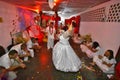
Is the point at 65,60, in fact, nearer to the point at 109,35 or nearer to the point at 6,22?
the point at 109,35

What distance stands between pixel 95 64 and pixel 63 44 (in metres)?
1.28

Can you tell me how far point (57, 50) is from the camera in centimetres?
459

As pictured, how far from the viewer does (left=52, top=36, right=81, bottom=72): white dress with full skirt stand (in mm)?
4230

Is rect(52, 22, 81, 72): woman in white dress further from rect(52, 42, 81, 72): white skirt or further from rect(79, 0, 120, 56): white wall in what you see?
rect(79, 0, 120, 56): white wall

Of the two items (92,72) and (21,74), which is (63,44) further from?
(21,74)

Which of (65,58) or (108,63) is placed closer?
(108,63)

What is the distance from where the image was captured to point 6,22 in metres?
5.39

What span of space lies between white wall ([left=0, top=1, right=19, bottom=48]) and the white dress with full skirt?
1.96 m

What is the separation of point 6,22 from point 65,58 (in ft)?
8.67

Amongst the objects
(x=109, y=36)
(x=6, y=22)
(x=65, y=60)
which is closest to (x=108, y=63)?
(x=109, y=36)

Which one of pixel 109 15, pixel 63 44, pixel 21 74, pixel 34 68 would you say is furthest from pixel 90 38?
pixel 21 74

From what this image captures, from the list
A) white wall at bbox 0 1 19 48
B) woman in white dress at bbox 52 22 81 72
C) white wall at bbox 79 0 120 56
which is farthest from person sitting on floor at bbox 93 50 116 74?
white wall at bbox 0 1 19 48

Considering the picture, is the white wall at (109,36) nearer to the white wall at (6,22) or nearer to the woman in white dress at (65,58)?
the woman in white dress at (65,58)

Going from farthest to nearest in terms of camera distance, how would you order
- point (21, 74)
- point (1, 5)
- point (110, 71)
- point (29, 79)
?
point (1, 5), point (110, 71), point (21, 74), point (29, 79)
